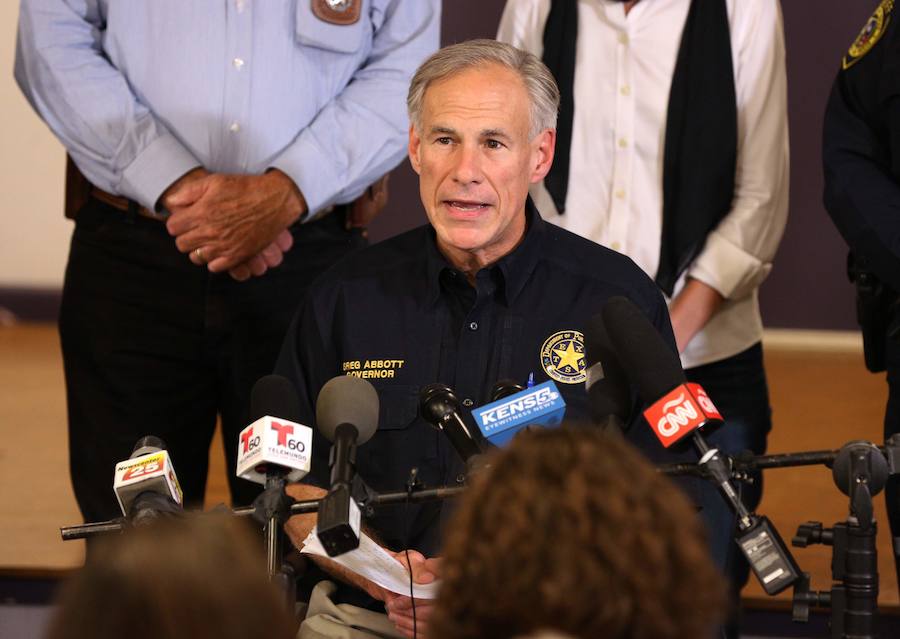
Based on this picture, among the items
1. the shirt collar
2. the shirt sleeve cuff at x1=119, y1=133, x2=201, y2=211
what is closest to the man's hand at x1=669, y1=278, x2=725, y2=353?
the shirt collar

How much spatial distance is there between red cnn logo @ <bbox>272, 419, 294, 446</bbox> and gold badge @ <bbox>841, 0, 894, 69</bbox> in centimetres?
154

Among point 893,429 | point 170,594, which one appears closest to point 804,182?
point 893,429

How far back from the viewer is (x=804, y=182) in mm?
4828

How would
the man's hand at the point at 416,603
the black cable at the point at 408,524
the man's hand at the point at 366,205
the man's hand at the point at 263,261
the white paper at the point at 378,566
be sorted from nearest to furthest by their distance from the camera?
the black cable at the point at 408,524, the white paper at the point at 378,566, the man's hand at the point at 416,603, the man's hand at the point at 263,261, the man's hand at the point at 366,205

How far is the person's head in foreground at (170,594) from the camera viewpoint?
87cm

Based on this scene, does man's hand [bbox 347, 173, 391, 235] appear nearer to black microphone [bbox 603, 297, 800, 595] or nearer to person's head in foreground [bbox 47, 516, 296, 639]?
black microphone [bbox 603, 297, 800, 595]

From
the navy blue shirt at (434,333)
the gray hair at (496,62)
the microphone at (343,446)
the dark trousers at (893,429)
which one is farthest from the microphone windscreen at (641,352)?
the dark trousers at (893,429)

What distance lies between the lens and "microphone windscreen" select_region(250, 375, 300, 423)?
5.24 ft

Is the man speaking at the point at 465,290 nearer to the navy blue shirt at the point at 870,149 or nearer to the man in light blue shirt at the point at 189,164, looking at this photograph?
the man in light blue shirt at the point at 189,164

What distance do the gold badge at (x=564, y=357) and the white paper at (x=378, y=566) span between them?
43 cm

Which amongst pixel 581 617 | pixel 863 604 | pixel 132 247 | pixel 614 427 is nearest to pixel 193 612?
pixel 581 617

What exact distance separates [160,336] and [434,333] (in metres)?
0.71

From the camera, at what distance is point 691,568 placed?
0.96 metres

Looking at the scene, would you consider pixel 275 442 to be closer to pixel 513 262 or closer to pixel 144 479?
pixel 144 479
